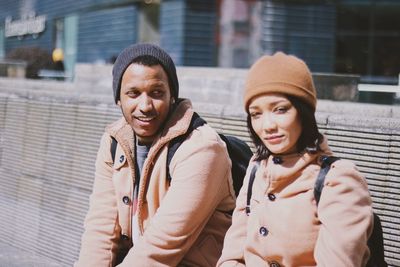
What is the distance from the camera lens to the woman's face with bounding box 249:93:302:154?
2.66 m

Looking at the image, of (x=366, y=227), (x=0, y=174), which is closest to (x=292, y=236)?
(x=366, y=227)

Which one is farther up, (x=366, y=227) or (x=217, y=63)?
(x=217, y=63)

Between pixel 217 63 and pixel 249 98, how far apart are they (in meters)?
13.7

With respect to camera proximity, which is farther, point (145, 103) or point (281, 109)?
point (145, 103)

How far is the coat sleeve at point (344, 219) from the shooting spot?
2400 millimetres

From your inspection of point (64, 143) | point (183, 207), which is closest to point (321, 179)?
point (183, 207)

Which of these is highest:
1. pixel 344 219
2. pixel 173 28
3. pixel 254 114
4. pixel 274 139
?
pixel 173 28

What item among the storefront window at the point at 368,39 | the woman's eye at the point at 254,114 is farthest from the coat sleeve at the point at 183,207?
the storefront window at the point at 368,39

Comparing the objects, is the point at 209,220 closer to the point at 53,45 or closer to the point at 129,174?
the point at 129,174

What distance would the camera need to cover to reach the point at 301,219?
256 cm

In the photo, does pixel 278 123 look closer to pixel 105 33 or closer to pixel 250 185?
pixel 250 185

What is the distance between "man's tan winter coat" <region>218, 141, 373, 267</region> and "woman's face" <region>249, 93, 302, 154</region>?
0.23 ft

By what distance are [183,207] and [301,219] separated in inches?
24.8

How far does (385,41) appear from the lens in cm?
1584
